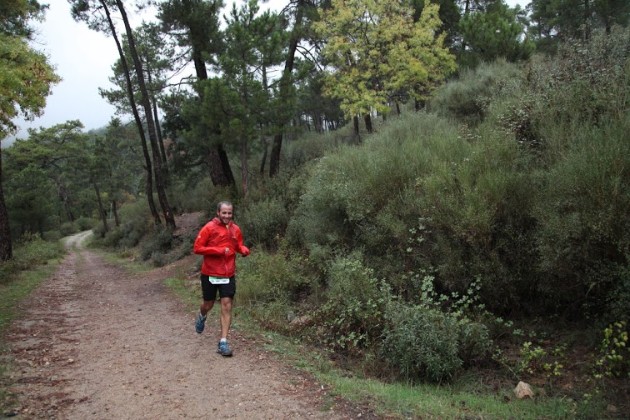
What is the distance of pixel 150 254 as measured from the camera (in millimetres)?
19125

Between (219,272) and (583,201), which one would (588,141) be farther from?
(219,272)

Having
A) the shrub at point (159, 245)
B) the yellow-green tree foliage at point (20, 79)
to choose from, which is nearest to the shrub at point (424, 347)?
the yellow-green tree foliage at point (20, 79)

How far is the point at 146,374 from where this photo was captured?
500cm

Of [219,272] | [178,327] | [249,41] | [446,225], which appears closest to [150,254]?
[249,41]

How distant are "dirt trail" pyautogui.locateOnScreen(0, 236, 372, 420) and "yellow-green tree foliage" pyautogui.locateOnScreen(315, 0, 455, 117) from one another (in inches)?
408

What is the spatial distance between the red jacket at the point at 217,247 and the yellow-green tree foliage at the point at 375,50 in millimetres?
10393

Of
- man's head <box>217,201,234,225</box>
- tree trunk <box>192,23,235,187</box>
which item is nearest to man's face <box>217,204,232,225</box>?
man's head <box>217,201,234,225</box>

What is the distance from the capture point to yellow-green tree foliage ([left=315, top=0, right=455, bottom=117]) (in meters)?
14.6

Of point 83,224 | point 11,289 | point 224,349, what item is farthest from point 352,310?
point 83,224

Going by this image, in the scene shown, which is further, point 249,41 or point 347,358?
point 249,41

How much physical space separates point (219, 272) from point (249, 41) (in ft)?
31.0

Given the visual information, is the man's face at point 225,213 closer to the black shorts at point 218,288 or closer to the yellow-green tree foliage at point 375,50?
the black shorts at point 218,288

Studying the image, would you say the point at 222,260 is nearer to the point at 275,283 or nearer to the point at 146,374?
the point at 146,374

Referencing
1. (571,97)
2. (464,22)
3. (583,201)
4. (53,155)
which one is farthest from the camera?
(53,155)
